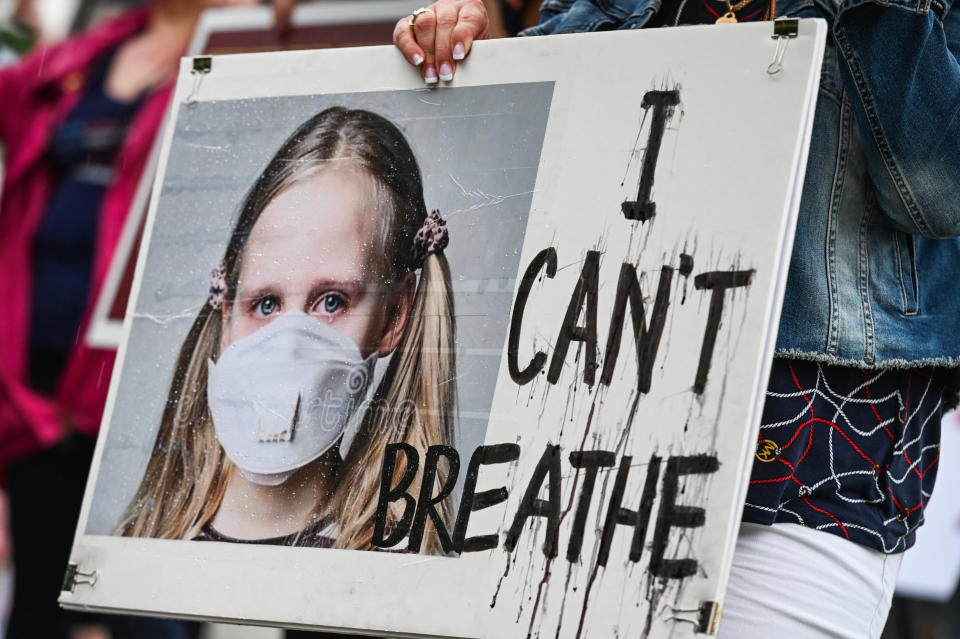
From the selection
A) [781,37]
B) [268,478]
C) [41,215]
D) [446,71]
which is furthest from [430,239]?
[41,215]

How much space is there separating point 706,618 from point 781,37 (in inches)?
22.3

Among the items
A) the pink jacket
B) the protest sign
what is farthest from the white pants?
the pink jacket

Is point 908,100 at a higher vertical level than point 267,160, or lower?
higher

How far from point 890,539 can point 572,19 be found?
719 millimetres

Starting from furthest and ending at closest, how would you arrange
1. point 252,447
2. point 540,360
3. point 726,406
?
point 252,447 → point 540,360 → point 726,406

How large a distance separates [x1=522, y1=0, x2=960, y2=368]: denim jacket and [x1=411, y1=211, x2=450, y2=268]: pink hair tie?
0.38m

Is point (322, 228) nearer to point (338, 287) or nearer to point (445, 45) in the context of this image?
point (338, 287)

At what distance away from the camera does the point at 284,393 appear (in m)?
1.36

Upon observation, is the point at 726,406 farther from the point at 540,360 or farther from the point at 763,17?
the point at 763,17

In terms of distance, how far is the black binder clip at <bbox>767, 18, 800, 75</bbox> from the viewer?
1.18 meters

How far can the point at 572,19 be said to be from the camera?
4.89 feet

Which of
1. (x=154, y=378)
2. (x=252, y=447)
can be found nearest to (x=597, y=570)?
(x=252, y=447)

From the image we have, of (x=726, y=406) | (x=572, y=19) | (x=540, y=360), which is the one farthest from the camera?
(x=572, y=19)

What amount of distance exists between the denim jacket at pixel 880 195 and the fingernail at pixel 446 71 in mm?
370
